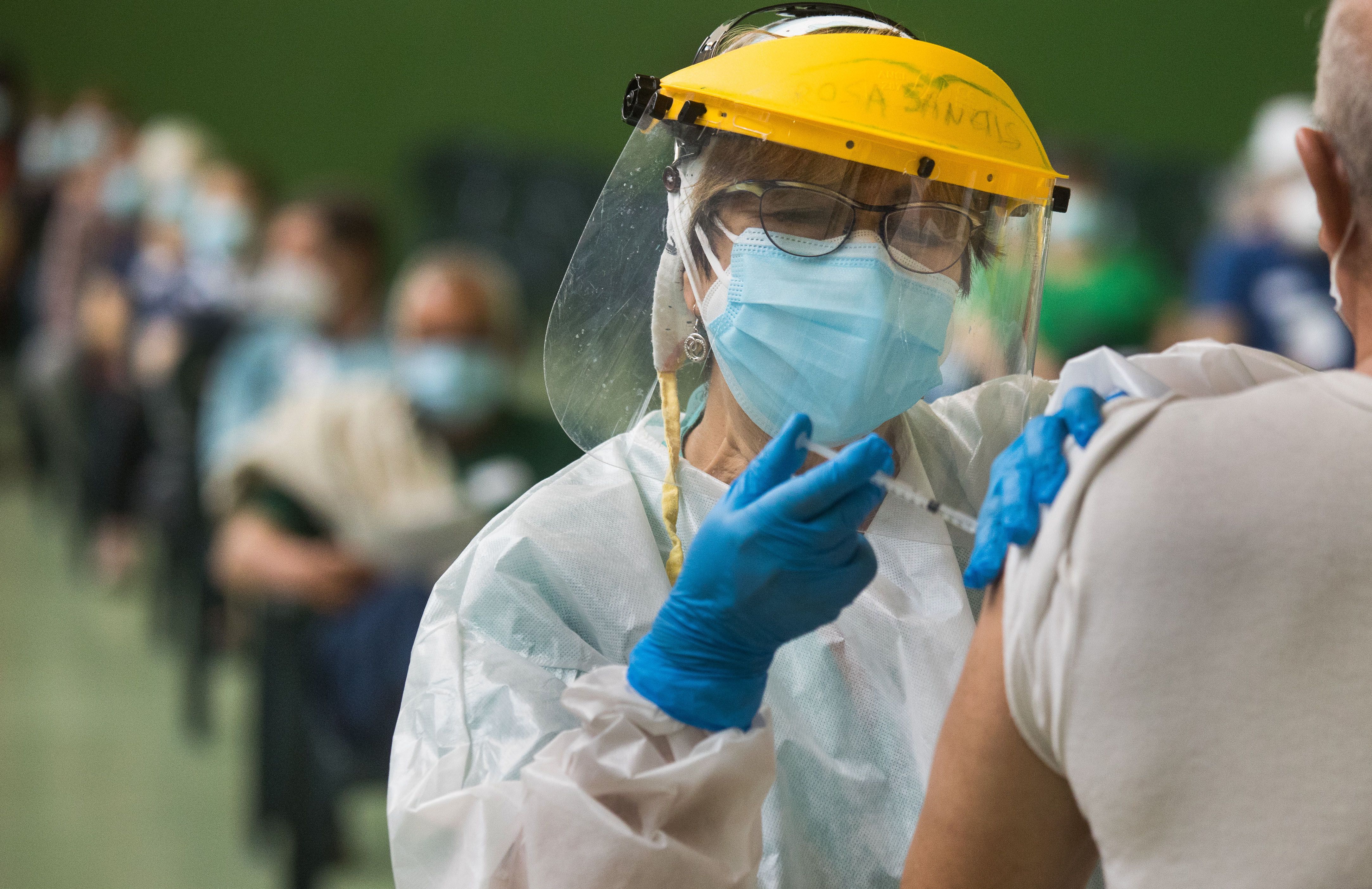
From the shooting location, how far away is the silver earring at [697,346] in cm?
108

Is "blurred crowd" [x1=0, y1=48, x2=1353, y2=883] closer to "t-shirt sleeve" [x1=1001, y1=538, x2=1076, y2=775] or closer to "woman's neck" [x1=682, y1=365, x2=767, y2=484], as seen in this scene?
"t-shirt sleeve" [x1=1001, y1=538, x2=1076, y2=775]

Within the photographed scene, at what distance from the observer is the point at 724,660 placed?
863mm

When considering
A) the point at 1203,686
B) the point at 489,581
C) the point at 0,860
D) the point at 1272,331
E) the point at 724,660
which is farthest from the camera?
the point at 1272,331

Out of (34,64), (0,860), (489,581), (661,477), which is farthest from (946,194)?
(34,64)

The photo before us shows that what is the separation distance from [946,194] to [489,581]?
0.47 meters

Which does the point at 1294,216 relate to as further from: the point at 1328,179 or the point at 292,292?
the point at 1328,179

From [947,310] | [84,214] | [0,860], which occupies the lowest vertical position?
[0,860]

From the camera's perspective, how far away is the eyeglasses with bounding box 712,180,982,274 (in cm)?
101

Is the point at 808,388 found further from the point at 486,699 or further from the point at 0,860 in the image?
the point at 0,860

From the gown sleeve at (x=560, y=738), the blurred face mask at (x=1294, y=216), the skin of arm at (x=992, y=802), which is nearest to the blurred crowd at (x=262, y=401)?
the gown sleeve at (x=560, y=738)

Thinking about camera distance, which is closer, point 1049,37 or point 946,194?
point 946,194

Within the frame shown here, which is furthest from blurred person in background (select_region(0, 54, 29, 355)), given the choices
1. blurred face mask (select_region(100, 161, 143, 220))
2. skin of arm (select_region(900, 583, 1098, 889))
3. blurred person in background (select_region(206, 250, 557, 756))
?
skin of arm (select_region(900, 583, 1098, 889))

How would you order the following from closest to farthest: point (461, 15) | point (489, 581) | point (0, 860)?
point (489, 581)
point (0, 860)
point (461, 15)

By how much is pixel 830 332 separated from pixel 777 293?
53 mm
